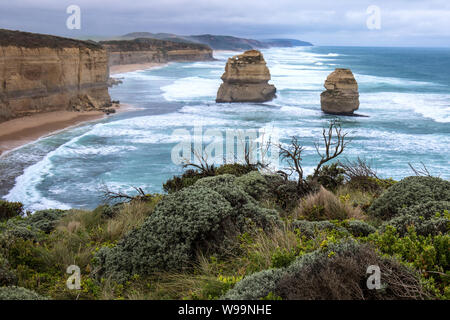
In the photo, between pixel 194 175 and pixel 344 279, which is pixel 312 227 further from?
pixel 194 175

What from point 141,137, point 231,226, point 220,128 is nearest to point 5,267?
point 231,226

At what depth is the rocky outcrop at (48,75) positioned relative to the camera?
3106 cm

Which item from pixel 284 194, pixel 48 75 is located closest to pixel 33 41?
pixel 48 75

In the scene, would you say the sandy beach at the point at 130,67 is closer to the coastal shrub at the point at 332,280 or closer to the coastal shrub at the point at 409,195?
the coastal shrub at the point at 409,195

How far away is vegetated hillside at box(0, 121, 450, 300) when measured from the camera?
A: 3605 millimetres

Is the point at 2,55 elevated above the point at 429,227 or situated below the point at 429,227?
above

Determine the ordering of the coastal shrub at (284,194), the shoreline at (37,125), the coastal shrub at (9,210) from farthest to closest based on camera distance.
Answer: the shoreline at (37,125)
the coastal shrub at (9,210)
the coastal shrub at (284,194)

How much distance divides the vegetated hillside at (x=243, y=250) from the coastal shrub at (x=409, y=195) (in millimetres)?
18

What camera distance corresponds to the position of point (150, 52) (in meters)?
103

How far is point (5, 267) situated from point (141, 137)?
22.7 meters

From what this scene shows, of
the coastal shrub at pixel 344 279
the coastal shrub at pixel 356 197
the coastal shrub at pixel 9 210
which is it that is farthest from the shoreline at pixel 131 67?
the coastal shrub at pixel 344 279

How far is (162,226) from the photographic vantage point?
17.8 feet

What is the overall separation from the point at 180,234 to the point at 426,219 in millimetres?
3301
